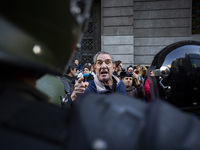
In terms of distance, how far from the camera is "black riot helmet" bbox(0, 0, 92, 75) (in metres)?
0.72

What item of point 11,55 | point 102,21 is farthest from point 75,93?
point 102,21

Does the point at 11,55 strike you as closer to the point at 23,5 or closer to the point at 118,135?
the point at 23,5

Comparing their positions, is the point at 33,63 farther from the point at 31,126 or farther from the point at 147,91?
the point at 147,91

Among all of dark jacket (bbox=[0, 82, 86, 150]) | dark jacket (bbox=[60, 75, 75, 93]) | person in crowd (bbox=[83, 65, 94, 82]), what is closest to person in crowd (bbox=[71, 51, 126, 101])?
dark jacket (bbox=[60, 75, 75, 93])

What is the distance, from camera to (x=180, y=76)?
6.88 feet

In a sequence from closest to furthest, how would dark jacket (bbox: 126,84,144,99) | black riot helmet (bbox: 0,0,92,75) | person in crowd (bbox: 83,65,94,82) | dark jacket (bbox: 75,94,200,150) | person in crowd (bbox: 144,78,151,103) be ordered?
dark jacket (bbox: 75,94,200,150) → black riot helmet (bbox: 0,0,92,75) → person in crowd (bbox: 144,78,151,103) → dark jacket (bbox: 126,84,144,99) → person in crowd (bbox: 83,65,94,82)

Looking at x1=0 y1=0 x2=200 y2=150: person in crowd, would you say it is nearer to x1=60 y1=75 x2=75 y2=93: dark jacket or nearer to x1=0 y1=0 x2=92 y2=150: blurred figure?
x1=0 y1=0 x2=92 y2=150: blurred figure

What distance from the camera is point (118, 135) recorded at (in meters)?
0.59

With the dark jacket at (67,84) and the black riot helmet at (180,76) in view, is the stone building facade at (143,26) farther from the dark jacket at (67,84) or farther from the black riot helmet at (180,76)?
the black riot helmet at (180,76)

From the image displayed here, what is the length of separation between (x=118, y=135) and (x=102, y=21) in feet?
33.5

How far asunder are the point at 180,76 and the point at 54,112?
1701mm

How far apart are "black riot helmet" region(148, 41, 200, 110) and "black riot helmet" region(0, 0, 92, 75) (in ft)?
4.78

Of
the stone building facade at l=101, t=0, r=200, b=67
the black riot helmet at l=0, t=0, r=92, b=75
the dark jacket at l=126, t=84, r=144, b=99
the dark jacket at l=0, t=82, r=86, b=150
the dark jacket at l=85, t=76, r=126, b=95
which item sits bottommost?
the dark jacket at l=126, t=84, r=144, b=99

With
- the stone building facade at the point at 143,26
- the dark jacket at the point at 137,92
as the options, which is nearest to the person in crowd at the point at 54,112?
the dark jacket at the point at 137,92
